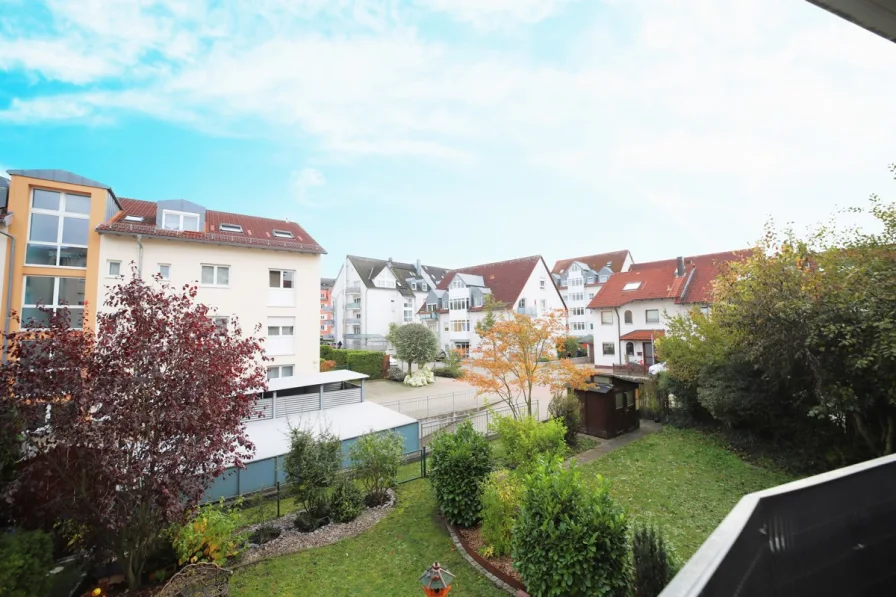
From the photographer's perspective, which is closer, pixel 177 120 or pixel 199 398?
pixel 199 398

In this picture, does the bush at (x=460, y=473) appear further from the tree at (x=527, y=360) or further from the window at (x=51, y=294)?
the window at (x=51, y=294)

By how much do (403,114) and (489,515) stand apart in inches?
550

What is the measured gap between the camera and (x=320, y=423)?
13.5 meters

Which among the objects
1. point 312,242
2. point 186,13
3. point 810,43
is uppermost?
point 186,13

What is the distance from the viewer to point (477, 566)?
6926 mm

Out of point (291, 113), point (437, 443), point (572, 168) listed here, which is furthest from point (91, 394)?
point (572, 168)

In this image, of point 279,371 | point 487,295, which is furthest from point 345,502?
point 487,295

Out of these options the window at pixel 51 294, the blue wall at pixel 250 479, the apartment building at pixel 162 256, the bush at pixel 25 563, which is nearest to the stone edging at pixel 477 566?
the blue wall at pixel 250 479

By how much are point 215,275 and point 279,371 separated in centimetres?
570

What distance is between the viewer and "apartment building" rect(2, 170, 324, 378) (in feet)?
49.1

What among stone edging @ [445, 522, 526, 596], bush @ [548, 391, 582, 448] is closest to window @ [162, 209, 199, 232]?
stone edging @ [445, 522, 526, 596]

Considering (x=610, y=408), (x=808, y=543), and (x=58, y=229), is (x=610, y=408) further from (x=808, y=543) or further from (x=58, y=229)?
(x=58, y=229)

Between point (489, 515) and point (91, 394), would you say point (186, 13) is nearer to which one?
point (91, 394)

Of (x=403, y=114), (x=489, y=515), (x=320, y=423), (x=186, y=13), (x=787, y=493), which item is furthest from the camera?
(x=403, y=114)
